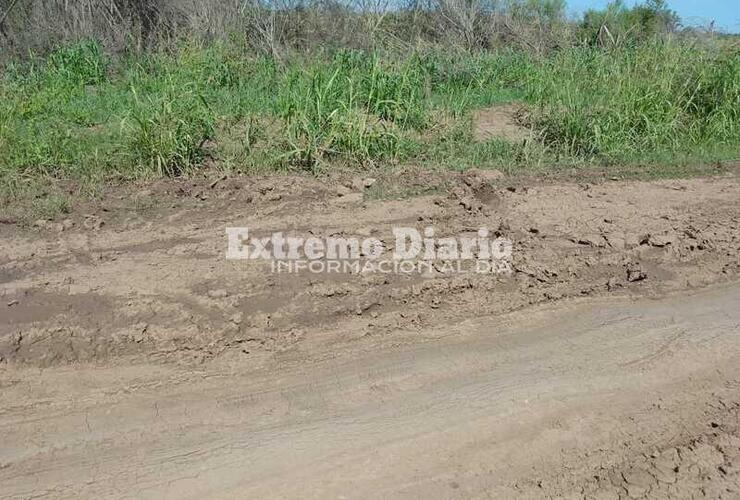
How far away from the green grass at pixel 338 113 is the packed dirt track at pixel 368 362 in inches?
37.9

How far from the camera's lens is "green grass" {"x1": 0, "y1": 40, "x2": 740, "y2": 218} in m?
5.77

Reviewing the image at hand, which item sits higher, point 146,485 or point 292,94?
point 292,94

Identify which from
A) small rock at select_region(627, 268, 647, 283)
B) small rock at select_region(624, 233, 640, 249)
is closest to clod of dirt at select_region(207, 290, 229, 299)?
small rock at select_region(627, 268, 647, 283)

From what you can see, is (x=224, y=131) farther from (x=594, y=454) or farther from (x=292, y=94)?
(x=594, y=454)

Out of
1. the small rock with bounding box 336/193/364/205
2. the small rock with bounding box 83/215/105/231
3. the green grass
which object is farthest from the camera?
the green grass

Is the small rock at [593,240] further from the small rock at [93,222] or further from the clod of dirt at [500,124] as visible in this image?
A: the small rock at [93,222]

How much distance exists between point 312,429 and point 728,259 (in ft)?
10.7

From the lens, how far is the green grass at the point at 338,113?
18.9 feet

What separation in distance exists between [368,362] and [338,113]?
3.40 metres

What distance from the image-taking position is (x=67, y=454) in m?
2.72

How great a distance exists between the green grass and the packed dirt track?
96 cm

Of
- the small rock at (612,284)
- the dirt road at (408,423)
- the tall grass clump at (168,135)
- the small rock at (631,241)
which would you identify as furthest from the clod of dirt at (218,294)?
the small rock at (631,241)

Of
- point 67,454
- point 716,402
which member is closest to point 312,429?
point 67,454

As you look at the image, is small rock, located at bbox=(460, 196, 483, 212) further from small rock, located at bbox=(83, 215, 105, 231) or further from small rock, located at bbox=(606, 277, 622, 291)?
small rock, located at bbox=(83, 215, 105, 231)
